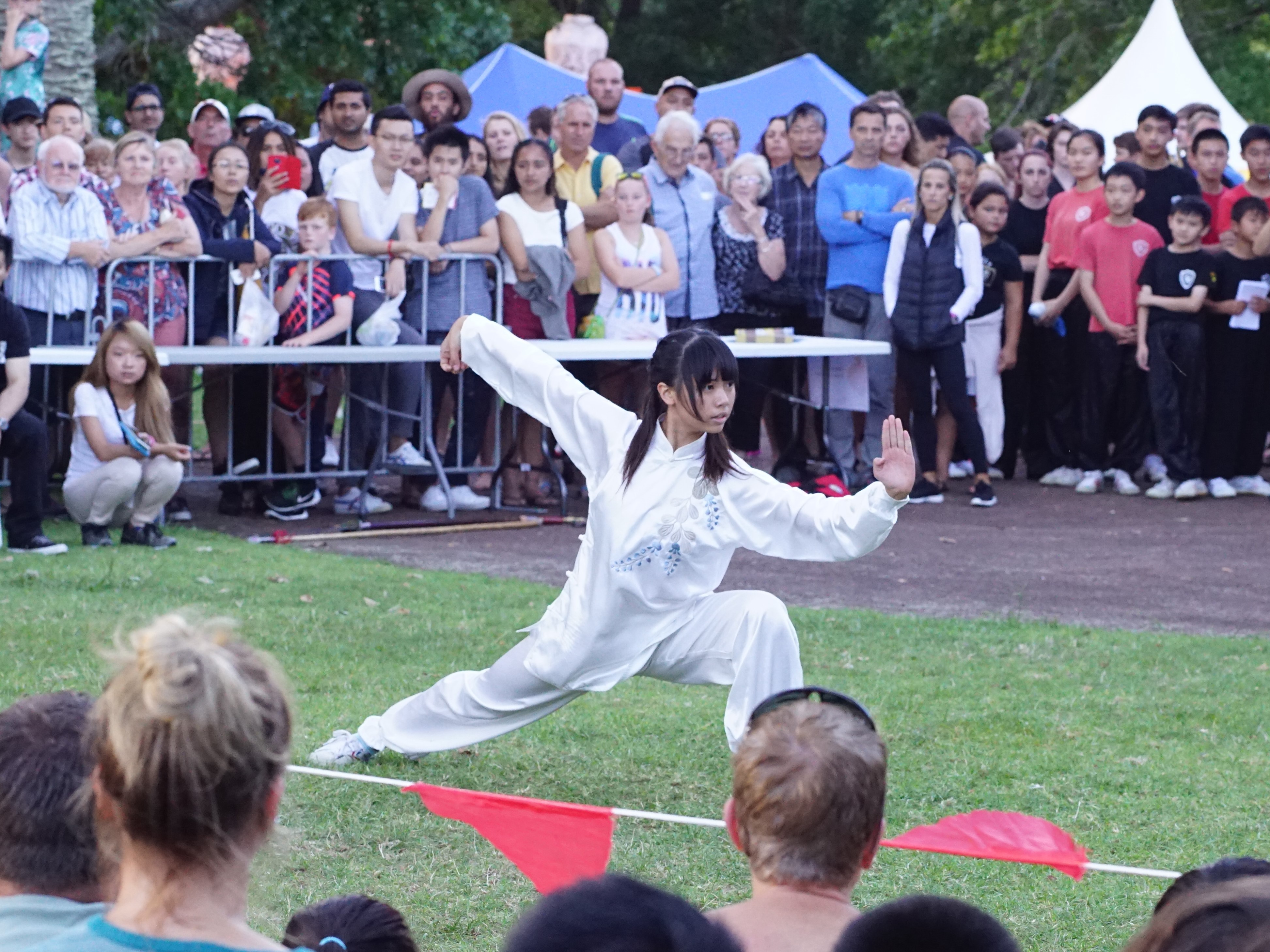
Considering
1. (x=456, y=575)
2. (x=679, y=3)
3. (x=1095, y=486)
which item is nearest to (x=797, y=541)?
(x=456, y=575)

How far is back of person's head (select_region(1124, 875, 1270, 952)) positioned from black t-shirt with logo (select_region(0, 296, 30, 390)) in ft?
27.5

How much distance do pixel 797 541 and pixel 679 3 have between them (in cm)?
3533

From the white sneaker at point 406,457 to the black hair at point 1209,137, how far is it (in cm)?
589

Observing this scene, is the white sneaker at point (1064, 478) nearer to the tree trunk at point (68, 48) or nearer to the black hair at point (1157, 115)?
the black hair at point (1157, 115)

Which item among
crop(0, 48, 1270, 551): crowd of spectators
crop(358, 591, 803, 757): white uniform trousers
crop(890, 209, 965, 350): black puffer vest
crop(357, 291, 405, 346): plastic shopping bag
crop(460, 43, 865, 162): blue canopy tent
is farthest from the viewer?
crop(460, 43, 865, 162): blue canopy tent

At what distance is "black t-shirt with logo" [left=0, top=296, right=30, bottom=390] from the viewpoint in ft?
30.5

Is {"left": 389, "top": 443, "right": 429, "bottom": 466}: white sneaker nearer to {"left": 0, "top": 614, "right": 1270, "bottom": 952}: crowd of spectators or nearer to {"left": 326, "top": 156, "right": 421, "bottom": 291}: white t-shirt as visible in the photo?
{"left": 326, "top": 156, "right": 421, "bottom": 291}: white t-shirt

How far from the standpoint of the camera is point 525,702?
538 centimetres

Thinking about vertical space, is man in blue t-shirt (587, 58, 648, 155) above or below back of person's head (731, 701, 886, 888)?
above

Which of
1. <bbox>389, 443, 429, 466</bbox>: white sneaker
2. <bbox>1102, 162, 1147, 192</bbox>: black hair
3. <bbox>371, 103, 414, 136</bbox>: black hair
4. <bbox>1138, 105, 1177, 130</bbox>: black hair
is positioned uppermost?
<bbox>1138, 105, 1177, 130</bbox>: black hair

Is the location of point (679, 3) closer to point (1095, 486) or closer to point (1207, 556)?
point (1095, 486)

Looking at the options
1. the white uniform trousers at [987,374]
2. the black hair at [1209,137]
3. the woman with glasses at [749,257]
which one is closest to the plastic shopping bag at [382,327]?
the woman with glasses at [749,257]

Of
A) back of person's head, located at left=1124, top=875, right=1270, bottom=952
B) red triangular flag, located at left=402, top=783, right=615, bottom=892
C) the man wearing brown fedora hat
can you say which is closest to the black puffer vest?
the man wearing brown fedora hat

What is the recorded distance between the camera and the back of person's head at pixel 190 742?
213 cm
